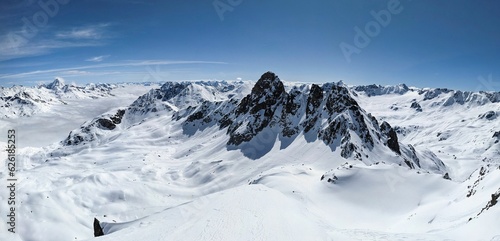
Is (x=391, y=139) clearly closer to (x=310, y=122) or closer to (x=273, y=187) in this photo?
(x=310, y=122)

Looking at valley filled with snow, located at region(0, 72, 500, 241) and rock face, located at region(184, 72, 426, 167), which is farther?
rock face, located at region(184, 72, 426, 167)

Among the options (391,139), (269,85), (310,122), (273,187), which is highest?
(269,85)

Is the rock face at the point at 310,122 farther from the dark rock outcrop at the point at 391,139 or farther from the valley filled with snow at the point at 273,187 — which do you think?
the valley filled with snow at the point at 273,187

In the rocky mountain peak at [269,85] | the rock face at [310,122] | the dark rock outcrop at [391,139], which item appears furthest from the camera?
the rocky mountain peak at [269,85]

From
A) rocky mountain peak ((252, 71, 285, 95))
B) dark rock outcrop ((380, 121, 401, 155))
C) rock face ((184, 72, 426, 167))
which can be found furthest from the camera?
rocky mountain peak ((252, 71, 285, 95))

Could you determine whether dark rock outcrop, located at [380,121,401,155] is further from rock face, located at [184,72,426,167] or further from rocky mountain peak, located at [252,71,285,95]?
rocky mountain peak, located at [252,71,285,95]

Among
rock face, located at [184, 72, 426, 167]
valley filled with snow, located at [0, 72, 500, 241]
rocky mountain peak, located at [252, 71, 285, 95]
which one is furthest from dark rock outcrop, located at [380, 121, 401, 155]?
rocky mountain peak, located at [252, 71, 285, 95]

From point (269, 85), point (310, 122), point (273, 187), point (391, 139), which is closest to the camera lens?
point (273, 187)

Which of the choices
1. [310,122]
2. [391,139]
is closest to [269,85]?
[310,122]

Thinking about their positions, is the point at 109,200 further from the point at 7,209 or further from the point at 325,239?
the point at 325,239

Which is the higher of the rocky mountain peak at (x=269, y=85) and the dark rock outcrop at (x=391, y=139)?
the rocky mountain peak at (x=269, y=85)

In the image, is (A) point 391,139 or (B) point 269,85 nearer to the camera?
(A) point 391,139

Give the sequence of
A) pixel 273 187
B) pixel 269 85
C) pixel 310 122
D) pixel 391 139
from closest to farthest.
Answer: pixel 273 187
pixel 391 139
pixel 310 122
pixel 269 85

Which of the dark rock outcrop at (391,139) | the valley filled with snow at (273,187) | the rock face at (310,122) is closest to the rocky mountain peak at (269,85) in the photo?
the rock face at (310,122)
